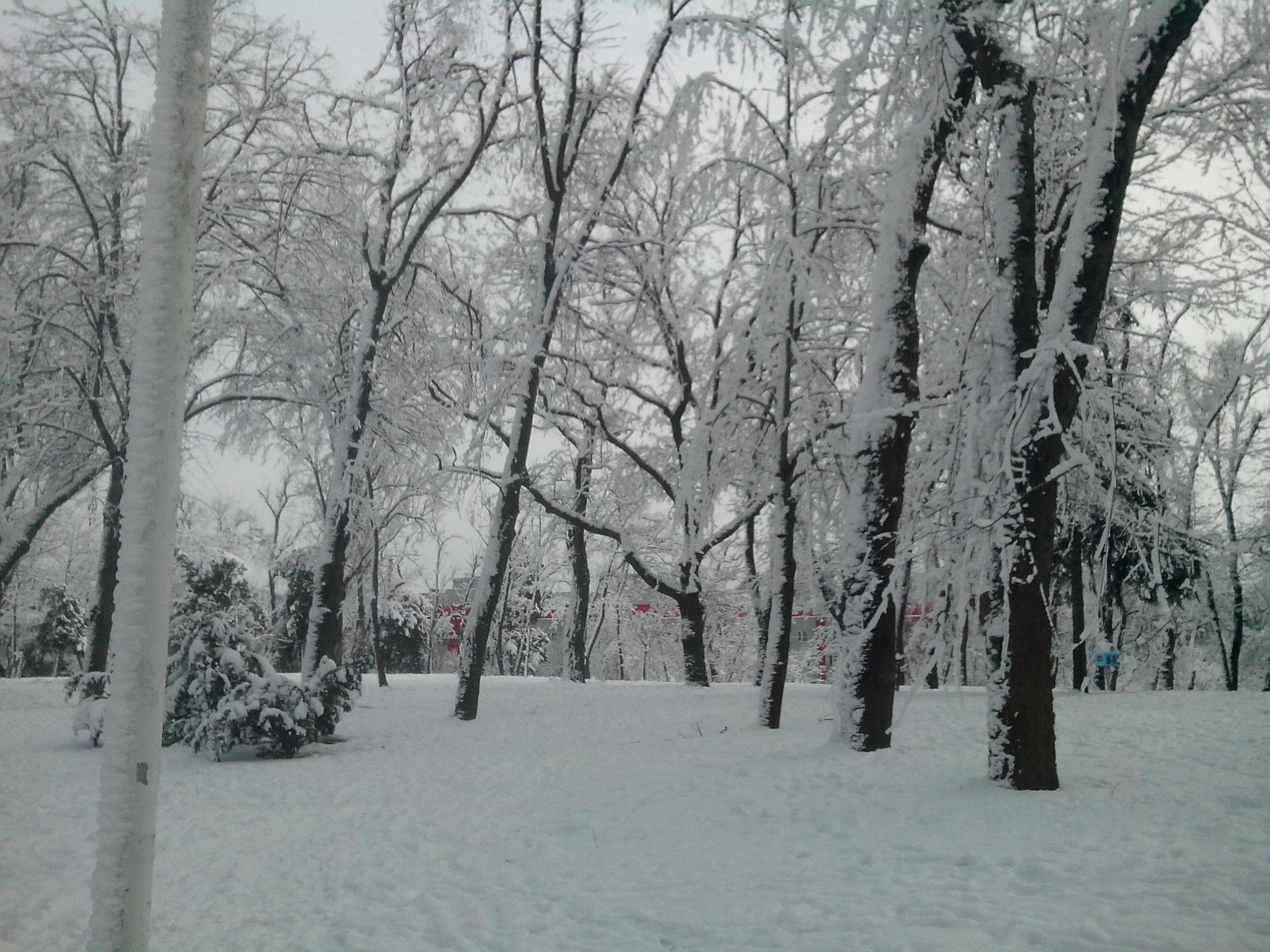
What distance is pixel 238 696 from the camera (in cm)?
973

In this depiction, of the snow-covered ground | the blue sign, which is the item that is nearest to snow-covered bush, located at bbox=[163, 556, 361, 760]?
the snow-covered ground

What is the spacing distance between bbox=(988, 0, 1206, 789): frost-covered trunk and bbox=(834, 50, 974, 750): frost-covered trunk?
1.65 metres

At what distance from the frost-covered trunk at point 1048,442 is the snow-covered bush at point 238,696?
760 cm

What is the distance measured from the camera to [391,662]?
117ft

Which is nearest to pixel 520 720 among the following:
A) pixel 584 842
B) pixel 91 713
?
pixel 91 713

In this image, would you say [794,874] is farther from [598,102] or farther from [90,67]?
[90,67]

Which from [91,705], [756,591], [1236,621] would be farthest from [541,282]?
[1236,621]

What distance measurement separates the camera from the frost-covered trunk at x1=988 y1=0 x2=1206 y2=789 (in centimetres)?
620

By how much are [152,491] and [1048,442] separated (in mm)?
5805

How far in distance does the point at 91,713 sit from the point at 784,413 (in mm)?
9067

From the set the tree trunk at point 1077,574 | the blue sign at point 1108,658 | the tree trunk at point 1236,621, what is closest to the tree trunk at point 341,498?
the tree trunk at point 1077,574

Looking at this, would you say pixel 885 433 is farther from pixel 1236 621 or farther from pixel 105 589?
pixel 1236 621

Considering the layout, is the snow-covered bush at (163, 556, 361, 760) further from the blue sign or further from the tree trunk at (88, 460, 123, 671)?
the blue sign

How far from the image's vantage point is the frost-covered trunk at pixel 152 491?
125 inches
